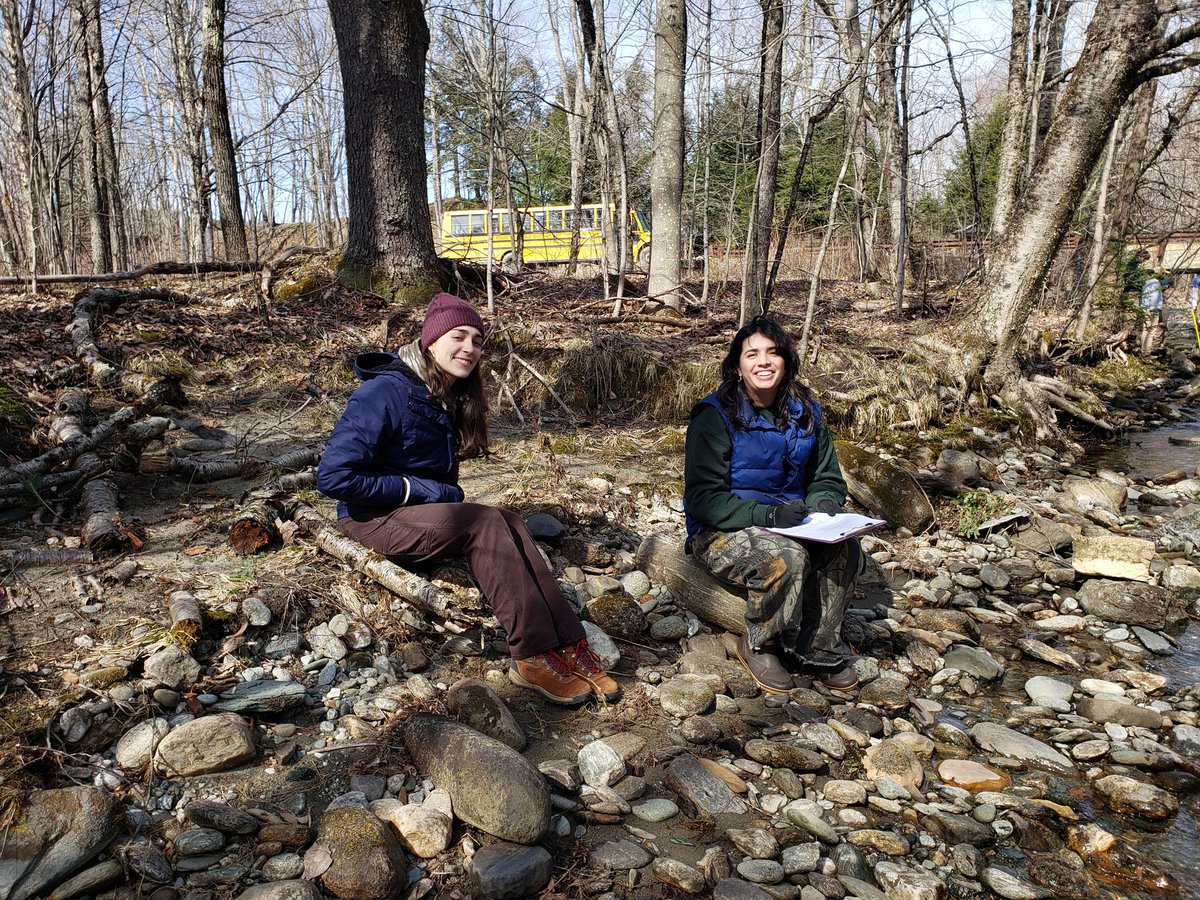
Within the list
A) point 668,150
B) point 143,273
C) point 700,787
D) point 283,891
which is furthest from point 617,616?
point 143,273

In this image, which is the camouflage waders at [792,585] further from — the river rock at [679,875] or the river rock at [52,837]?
the river rock at [52,837]

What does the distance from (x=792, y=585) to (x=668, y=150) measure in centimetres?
737

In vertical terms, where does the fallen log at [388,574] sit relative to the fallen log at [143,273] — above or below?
below

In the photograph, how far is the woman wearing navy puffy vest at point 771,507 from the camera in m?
3.69

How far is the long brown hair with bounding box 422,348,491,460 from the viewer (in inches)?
142

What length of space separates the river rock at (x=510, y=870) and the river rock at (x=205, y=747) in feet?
3.22

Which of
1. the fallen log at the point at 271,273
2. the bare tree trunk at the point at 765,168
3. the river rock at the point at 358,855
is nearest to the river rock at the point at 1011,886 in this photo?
the river rock at the point at 358,855

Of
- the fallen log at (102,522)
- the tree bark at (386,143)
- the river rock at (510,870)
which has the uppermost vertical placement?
the tree bark at (386,143)

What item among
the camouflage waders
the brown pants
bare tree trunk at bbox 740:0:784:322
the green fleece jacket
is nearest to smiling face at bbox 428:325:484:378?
the brown pants

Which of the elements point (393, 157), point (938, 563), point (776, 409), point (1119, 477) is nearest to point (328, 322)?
point (393, 157)

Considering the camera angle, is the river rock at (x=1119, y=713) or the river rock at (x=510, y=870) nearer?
the river rock at (x=510, y=870)

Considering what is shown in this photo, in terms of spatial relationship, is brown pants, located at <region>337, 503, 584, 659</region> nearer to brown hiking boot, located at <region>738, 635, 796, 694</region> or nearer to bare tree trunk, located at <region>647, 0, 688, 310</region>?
brown hiking boot, located at <region>738, 635, 796, 694</region>

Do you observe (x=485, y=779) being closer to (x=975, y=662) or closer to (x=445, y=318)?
(x=445, y=318)

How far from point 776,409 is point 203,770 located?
3009 millimetres
